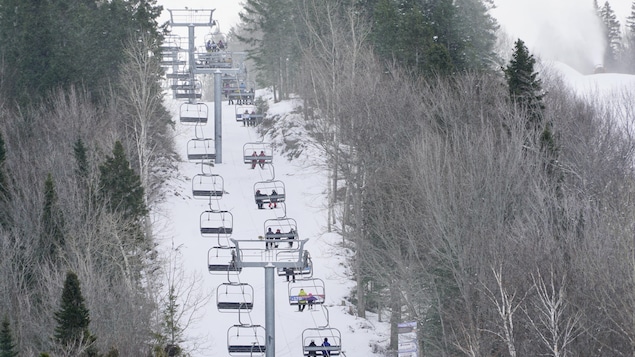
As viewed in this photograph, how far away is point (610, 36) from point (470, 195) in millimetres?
97212

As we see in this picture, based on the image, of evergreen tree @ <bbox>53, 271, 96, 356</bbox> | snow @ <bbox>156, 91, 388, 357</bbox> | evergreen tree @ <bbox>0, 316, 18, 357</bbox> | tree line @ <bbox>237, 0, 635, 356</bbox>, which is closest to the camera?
evergreen tree @ <bbox>0, 316, 18, 357</bbox>

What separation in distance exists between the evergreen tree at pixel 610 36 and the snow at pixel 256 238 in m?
73.9

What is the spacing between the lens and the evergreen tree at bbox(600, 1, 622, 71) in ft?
424

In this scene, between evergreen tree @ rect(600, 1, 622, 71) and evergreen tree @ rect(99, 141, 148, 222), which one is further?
evergreen tree @ rect(600, 1, 622, 71)

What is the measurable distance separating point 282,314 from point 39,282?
34.1ft

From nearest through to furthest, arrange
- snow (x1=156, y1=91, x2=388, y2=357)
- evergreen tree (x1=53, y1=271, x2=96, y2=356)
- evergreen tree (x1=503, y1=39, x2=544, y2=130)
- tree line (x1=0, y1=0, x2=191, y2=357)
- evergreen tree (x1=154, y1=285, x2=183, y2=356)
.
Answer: evergreen tree (x1=53, y1=271, x2=96, y2=356) < evergreen tree (x1=154, y1=285, x2=183, y2=356) < tree line (x1=0, y1=0, x2=191, y2=357) < snow (x1=156, y1=91, x2=388, y2=357) < evergreen tree (x1=503, y1=39, x2=544, y2=130)

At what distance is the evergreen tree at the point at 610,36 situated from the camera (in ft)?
424

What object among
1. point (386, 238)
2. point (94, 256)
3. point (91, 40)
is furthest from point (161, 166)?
point (386, 238)

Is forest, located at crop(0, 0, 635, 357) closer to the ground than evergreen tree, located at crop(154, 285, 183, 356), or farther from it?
farther from it

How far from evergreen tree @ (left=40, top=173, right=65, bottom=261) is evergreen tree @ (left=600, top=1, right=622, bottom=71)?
96.1 metres

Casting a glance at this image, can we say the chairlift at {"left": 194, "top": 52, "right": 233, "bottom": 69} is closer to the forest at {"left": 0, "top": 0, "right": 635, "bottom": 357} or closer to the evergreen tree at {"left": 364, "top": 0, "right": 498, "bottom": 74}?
the forest at {"left": 0, "top": 0, "right": 635, "bottom": 357}

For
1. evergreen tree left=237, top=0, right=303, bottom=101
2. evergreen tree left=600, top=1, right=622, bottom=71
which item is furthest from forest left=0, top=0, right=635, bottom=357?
evergreen tree left=600, top=1, right=622, bottom=71

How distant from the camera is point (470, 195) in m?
39.7

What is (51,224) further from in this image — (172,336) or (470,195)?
(470,195)
